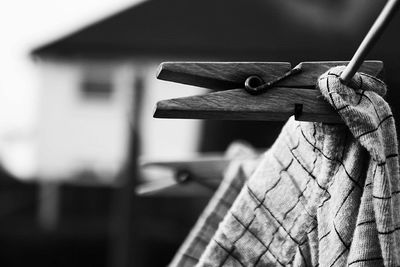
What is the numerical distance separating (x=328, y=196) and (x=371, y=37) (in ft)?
0.69

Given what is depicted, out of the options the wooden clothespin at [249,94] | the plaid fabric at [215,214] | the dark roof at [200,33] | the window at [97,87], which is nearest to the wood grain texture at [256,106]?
the wooden clothespin at [249,94]

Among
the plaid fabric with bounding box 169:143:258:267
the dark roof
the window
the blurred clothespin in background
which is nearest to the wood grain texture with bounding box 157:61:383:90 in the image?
the plaid fabric with bounding box 169:143:258:267

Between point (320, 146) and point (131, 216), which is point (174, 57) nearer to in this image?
point (131, 216)

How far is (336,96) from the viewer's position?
91cm

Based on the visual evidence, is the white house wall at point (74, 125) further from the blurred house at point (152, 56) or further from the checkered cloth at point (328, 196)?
the checkered cloth at point (328, 196)

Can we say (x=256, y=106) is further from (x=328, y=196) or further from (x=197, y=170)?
(x=197, y=170)

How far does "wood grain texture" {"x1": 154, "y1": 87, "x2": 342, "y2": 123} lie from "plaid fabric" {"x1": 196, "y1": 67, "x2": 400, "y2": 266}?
0.02 meters

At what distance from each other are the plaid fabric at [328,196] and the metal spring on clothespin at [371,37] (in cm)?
2

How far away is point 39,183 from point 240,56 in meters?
3.75

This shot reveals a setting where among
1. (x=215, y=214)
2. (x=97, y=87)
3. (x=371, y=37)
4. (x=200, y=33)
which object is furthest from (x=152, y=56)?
(x=371, y=37)

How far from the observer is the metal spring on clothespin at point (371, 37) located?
0.83 metres

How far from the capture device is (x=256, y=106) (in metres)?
0.93

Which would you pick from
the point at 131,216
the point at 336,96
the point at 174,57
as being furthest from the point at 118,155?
the point at 336,96

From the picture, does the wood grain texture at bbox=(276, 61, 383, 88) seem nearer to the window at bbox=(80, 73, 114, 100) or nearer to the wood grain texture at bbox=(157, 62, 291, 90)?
the wood grain texture at bbox=(157, 62, 291, 90)
